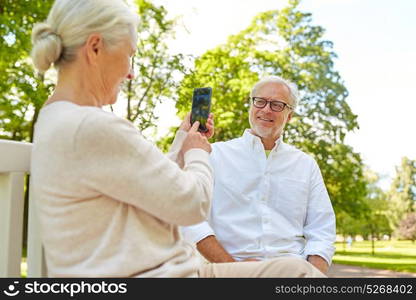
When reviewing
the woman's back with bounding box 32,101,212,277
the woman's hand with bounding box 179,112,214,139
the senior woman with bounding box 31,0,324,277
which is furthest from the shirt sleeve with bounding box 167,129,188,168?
the woman's back with bounding box 32,101,212,277

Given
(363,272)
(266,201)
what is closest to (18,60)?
(266,201)

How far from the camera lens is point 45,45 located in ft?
4.63

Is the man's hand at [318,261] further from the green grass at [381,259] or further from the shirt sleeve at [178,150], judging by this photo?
the green grass at [381,259]

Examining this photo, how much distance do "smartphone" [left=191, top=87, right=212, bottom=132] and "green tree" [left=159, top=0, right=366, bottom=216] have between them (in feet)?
42.6

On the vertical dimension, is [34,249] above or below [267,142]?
below

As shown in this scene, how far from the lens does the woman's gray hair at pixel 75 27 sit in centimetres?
139

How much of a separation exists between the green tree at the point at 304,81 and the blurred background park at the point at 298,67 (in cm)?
3

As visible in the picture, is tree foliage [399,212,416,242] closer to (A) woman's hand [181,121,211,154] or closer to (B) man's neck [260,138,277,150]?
(B) man's neck [260,138,277,150]

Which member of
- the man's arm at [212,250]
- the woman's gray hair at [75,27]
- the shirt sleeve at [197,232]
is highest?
the woman's gray hair at [75,27]

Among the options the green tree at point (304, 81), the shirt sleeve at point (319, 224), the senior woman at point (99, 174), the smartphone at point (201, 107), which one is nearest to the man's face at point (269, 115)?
the shirt sleeve at point (319, 224)

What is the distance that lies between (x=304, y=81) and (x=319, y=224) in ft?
46.4

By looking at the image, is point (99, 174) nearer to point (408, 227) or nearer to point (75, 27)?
point (75, 27)

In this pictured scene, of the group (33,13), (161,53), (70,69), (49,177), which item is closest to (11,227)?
(49,177)

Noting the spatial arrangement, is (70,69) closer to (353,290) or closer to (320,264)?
(353,290)
